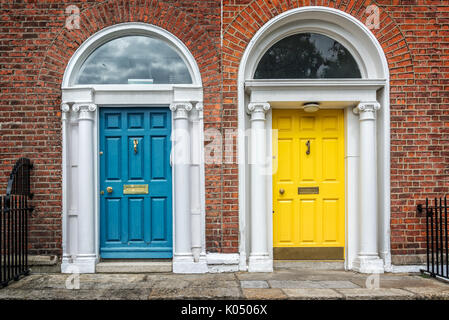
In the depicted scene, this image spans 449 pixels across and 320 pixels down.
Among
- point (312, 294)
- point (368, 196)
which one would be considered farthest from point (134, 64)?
point (312, 294)

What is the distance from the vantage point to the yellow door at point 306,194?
609cm

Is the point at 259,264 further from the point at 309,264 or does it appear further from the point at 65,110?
the point at 65,110

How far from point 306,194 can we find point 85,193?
318 cm

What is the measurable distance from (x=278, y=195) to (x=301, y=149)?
768mm

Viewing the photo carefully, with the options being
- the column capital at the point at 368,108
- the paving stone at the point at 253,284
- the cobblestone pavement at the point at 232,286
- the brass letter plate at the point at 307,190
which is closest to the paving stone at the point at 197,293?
the cobblestone pavement at the point at 232,286

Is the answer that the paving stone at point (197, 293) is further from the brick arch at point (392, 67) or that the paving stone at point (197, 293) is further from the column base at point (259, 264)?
the brick arch at point (392, 67)

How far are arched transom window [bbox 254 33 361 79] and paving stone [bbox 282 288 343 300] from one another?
300 cm

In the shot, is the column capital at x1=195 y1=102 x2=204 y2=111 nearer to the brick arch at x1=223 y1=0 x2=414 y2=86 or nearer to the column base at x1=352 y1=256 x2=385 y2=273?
the brick arch at x1=223 y1=0 x2=414 y2=86

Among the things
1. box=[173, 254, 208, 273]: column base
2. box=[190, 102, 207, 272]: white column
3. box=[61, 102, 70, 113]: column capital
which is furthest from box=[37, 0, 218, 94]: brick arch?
box=[173, 254, 208, 273]: column base

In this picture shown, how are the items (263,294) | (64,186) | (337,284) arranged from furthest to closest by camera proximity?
(64,186) < (337,284) < (263,294)

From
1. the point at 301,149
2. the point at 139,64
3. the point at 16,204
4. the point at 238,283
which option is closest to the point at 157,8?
the point at 139,64

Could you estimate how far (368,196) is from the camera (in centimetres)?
580
